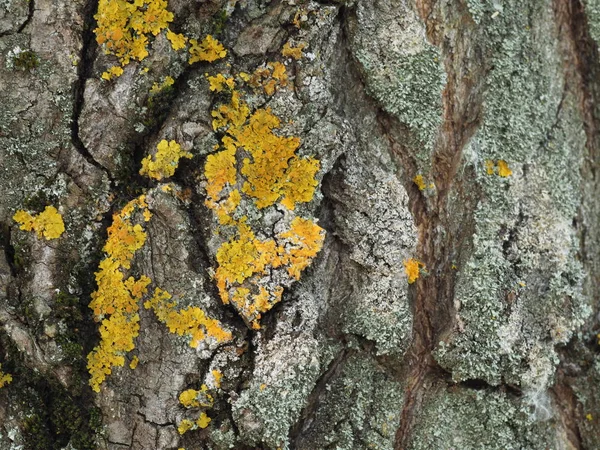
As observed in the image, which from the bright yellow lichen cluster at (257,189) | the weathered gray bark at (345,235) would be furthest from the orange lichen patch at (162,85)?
the bright yellow lichen cluster at (257,189)

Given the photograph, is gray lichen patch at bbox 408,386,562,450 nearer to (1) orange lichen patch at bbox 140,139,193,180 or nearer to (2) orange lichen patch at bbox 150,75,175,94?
(1) orange lichen patch at bbox 140,139,193,180

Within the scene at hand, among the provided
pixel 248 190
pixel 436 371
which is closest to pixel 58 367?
pixel 248 190

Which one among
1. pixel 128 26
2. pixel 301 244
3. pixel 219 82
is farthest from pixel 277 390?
pixel 128 26

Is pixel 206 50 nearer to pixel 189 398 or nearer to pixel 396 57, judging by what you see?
pixel 396 57

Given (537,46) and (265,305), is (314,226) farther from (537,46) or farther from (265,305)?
(537,46)

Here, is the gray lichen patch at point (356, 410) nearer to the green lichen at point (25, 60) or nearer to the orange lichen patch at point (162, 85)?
the orange lichen patch at point (162, 85)

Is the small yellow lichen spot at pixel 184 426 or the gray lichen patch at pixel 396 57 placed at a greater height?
the gray lichen patch at pixel 396 57

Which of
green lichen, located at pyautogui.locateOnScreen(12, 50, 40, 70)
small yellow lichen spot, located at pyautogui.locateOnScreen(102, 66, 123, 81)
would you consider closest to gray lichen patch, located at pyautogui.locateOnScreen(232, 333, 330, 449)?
small yellow lichen spot, located at pyautogui.locateOnScreen(102, 66, 123, 81)
